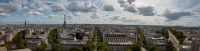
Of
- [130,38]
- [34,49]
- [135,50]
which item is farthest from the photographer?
[130,38]

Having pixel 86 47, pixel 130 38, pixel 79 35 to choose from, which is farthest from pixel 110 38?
pixel 86 47

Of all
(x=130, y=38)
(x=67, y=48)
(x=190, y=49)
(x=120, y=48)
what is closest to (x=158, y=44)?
(x=120, y=48)

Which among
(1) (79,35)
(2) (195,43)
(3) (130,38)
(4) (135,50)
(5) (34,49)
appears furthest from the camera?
(1) (79,35)

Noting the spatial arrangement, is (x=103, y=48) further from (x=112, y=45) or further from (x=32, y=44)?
(x=32, y=44)

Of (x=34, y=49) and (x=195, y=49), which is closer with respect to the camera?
(x=195, y=49)

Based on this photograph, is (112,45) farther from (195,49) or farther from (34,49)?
(195,49)

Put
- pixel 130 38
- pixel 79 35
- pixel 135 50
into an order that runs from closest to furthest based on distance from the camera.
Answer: pixel 135 50
pixel 130 38
pixel 79 35

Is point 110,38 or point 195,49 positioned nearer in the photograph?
point 195,49

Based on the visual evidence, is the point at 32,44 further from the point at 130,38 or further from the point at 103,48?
the point at 130,38

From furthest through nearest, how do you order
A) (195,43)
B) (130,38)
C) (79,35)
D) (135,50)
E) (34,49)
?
(79,35)
(130,38)
(34,49)
(135,50)
(195,43)
